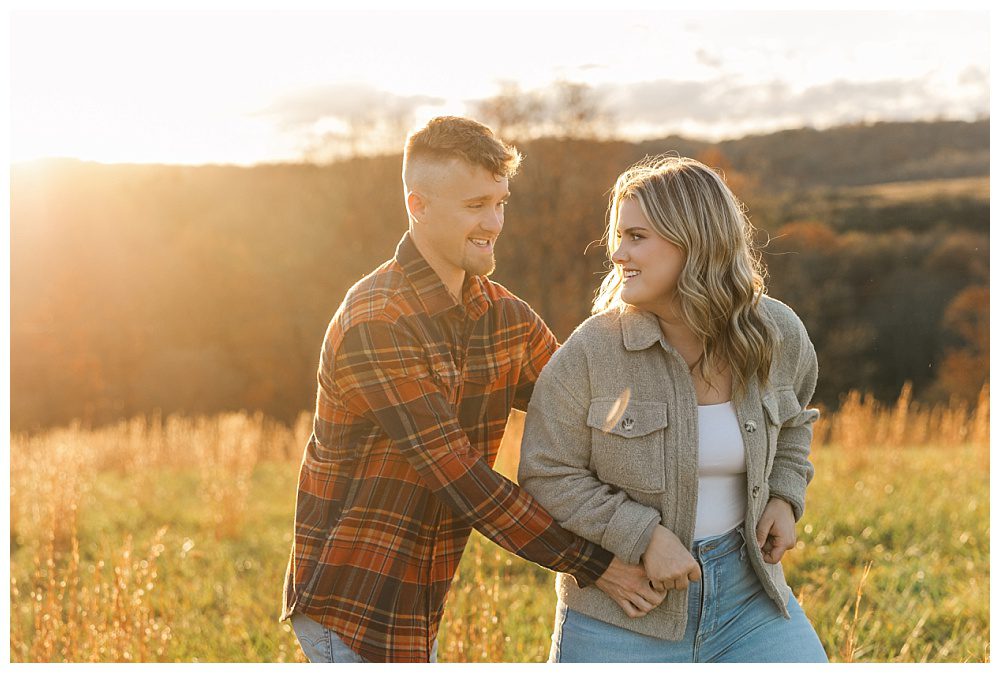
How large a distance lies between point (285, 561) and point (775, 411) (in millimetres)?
4262

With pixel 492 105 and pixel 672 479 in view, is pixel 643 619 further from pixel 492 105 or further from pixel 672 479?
pixel 492 105

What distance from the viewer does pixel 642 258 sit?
2410mm

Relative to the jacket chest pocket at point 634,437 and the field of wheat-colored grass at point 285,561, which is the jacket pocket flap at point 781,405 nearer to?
the jacket chest pocket at point 634,437

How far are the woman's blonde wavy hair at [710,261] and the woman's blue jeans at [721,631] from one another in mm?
457

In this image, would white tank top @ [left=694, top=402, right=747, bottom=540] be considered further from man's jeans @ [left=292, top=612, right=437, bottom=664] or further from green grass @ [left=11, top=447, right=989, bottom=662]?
green grass @ [left=11, top=447, right=989, bottom=662]

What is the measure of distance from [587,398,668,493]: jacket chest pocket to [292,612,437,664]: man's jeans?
0.95 m

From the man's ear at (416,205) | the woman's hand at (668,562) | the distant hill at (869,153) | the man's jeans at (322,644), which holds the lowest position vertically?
the man's jeans at (322,644)

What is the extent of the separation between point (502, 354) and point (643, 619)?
88 cm

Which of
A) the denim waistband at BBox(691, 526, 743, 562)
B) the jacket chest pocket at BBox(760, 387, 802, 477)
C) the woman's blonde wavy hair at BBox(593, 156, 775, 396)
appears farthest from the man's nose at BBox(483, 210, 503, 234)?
the denim waistband at BBox(691, 526, 743, 562)

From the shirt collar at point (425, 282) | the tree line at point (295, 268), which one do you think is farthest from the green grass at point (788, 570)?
the tree line at point (295, 268)

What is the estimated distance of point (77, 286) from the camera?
1288 inches

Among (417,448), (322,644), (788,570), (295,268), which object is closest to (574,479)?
(417,448)

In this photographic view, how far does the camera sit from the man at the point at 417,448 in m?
2.45
